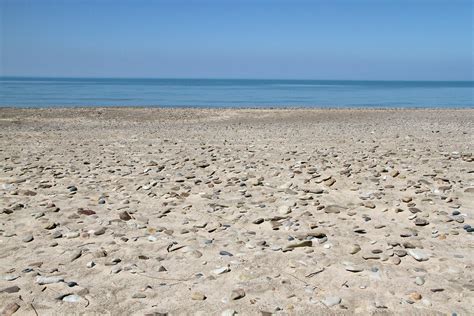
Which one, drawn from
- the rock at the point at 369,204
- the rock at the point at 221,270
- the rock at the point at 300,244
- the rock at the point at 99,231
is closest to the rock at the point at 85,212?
the rock at the point at 99,231

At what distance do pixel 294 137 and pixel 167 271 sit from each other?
41.4ft

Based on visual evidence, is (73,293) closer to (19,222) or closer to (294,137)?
(19,222)

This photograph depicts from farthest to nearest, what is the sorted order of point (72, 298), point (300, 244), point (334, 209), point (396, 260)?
point (334, 209)
point (300, 244)
point (396, 260)
point (72, 298)

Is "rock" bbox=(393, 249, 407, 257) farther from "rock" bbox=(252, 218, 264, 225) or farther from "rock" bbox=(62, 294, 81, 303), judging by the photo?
"rock" bbox=(62, 294, 81, 303)

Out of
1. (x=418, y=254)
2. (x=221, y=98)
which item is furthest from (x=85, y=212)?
(x=221, y=98)

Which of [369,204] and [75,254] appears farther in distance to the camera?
[369,204]

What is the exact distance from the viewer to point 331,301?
13.8 feet

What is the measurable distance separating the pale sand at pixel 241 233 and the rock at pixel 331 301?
17mm

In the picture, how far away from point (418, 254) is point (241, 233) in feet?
6.90

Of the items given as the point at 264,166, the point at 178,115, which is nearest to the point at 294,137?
the point at 264,166

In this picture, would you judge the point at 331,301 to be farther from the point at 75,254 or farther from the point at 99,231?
the point at 99,231

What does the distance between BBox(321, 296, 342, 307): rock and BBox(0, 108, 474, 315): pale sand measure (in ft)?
0.06

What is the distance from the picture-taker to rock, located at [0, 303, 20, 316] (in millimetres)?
4044

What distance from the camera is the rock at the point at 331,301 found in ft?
13.7
